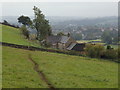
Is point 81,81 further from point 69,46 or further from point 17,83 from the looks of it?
point 69,46

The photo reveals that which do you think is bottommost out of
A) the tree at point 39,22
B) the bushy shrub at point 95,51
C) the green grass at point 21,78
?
the green grass at point 21,78

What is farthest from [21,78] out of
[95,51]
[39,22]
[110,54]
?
[39,22]

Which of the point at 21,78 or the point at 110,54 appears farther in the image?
the point at 110,54

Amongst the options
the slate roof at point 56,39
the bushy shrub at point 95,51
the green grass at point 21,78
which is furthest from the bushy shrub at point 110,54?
the green grass at point 21,78

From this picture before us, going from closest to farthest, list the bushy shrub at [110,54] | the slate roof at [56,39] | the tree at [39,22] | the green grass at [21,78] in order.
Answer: the green grass at [21,78]
the bushy shrub at [110,54]
the tree at [39,22]
the slate roof at [56,39]

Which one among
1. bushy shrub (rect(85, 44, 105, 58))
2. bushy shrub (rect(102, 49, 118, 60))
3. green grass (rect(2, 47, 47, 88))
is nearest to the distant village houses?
bushy shrub (rect(85, 44, 105, 58))

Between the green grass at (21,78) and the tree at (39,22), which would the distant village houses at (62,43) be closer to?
the tree at (39,22)

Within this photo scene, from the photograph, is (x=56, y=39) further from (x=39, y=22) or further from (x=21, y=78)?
(x=21, y=78)

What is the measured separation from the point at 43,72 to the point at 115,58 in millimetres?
31922

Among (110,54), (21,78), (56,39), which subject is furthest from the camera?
(56,39)

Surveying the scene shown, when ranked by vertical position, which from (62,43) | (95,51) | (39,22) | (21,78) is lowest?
(21,78)

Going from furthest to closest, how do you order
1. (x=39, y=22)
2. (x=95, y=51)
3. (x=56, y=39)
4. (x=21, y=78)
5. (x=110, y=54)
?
(x=56, y=39) → (x=39, y=22) → (x=110, y=54) → (x=95, y=51) → (x=21, y=78)

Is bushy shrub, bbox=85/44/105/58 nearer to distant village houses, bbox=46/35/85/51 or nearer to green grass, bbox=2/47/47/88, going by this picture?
distant village houses, bbox=46/35/85/51

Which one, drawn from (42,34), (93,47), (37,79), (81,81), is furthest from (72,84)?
(42,34)
